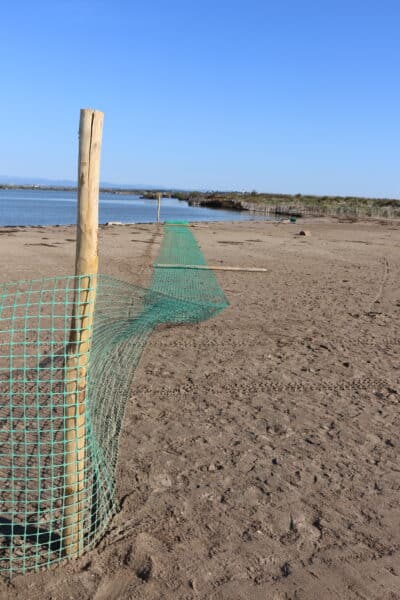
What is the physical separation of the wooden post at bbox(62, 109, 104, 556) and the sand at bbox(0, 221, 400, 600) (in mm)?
276

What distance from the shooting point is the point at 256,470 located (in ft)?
15.4

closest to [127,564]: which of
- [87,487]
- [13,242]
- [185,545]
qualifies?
[185,545]

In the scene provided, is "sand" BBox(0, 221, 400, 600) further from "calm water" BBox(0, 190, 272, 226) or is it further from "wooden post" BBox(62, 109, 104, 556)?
"calm water" BBox(0, 190, 272, 226)

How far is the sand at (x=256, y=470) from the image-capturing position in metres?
3.45

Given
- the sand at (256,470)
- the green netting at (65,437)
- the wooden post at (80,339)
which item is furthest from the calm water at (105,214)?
the wooden post at (80,339)

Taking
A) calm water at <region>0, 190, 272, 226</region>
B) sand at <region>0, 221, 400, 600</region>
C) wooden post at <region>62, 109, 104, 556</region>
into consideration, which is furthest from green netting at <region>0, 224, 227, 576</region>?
calm water at <region>0, 190, 272, 226</region>

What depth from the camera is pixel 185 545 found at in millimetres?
3736

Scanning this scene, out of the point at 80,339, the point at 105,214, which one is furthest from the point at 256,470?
the point at 105,214

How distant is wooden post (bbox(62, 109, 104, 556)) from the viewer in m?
3.46

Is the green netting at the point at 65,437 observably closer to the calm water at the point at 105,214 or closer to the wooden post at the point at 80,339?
the wooden post at the point at 80,339

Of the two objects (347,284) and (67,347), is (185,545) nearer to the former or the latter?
(67,347)

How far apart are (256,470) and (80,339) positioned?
6.39ft

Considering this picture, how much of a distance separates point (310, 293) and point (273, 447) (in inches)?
325

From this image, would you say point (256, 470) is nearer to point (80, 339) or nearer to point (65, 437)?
point (65, 437)
